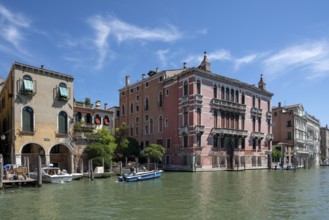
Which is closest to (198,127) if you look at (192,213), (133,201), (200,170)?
(200,170)

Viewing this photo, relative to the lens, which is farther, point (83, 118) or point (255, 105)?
point (255, 105)

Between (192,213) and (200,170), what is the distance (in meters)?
24.8

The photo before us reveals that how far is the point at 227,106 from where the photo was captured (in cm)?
4194

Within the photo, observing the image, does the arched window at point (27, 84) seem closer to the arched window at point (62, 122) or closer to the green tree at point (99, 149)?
the arched window at point (62, 122)

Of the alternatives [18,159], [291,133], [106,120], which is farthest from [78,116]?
[291,133]

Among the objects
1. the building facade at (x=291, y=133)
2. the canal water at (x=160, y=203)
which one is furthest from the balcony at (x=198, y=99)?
the building facade at (x=291, y=133)

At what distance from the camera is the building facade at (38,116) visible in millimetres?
27625

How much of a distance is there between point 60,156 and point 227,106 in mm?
21032

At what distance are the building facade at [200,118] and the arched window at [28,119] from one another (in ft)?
55.9

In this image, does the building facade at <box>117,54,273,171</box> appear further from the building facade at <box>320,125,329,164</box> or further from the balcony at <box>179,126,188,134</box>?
the building facade at <box>320,125,329,164</box>

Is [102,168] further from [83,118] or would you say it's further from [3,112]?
[3,112]

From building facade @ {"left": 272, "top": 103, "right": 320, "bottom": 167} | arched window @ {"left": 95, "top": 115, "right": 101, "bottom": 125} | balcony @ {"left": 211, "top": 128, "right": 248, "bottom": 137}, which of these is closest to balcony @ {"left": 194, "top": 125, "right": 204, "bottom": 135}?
balcony @ {"left": 211, "top": 128, "right": 248, "bottom": 137}

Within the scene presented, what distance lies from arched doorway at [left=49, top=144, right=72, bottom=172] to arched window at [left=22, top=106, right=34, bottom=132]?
3.51 metres

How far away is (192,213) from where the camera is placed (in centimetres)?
1326
